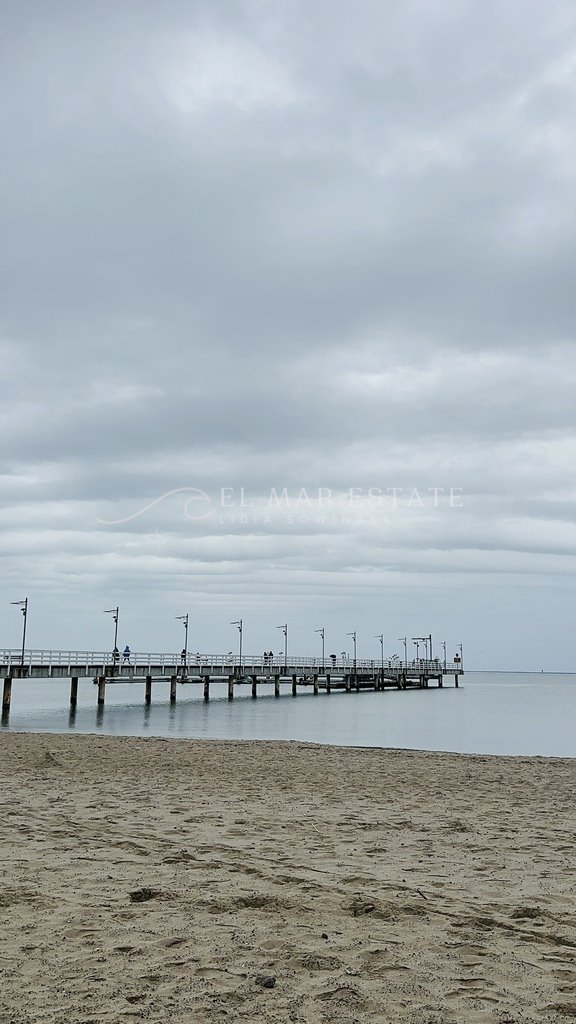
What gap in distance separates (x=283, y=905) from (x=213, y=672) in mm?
56363

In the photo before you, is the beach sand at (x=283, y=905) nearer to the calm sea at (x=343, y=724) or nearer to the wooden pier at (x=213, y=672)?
the calm sea at (x=343, y=724)

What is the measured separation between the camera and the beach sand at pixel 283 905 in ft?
14.3

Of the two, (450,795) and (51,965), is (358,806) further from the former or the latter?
(51,965)

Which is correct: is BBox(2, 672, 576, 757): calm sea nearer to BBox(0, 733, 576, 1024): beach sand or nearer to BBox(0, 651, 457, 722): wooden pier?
BBox(0, 651, 457, 722): wooden pier

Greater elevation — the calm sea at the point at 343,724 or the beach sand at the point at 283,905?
the beach sand at the point at 283,905

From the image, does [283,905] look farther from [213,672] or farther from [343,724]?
[213,672]

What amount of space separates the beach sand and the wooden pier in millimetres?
33343

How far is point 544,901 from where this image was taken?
20.8 ft

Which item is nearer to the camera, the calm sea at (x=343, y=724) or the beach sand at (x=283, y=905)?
the beach sand at (x=283, y=905)

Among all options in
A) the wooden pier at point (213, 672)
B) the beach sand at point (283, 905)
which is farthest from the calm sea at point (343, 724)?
the beach sand at point (283, 905)

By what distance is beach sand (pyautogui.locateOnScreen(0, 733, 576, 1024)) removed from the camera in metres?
4.37

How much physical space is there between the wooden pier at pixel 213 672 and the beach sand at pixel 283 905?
1313 inches

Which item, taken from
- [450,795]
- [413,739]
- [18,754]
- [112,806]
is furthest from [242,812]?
[413,739]

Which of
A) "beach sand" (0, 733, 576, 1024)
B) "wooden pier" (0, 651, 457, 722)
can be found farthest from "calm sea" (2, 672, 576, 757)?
"beach sand" (0, 733, 576, 1024)
